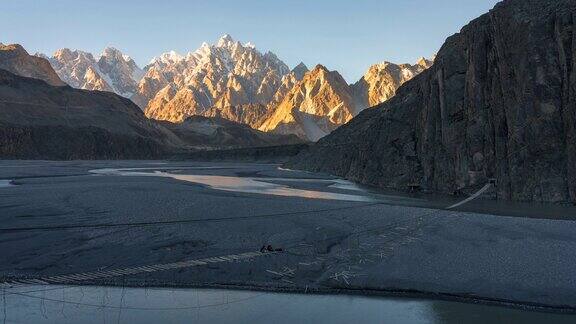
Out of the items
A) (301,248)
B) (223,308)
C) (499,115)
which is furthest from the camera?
(499,115)

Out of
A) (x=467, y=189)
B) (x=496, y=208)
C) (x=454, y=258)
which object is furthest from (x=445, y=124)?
(x=454, y=258)

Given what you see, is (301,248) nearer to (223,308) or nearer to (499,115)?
(223,308)

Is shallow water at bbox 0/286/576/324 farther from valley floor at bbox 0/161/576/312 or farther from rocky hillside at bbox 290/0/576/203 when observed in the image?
rocky hillside at bbox 290/0/576/203

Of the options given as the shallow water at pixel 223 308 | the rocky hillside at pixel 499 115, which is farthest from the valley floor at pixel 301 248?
the rocky hillside at pixel 499 115

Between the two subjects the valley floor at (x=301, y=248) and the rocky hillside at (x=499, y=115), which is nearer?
the valley floor at (x=301, y=248)

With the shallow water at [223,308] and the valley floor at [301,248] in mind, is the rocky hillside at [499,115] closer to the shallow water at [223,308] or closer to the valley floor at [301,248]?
the valley floor at [301,248]

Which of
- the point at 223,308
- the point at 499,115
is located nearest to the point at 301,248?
the point at 223,308
